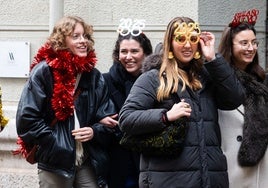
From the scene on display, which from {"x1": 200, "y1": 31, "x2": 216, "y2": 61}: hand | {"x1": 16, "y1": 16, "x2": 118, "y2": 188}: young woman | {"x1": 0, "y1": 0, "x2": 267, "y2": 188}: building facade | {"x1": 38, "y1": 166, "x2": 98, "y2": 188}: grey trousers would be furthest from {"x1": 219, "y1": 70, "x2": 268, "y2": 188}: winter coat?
{"x1": 0, "y1": 0, "x2": 267, "y2": 188}: building facade

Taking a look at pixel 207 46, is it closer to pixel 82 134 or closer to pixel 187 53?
pixel 187 53

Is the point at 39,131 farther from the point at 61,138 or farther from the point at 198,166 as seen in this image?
the point at 198,166

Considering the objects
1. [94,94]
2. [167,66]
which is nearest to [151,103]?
[167,66]

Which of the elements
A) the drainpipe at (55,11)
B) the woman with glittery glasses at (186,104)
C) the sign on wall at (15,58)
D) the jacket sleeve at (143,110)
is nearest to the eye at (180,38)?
the woman with glittery glasses at (186,104)

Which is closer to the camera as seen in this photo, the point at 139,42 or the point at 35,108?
the point at 35,108

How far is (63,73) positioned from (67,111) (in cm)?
27

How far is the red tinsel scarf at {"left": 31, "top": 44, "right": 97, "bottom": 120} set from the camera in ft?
15.2

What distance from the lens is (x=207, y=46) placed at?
13.8 ft

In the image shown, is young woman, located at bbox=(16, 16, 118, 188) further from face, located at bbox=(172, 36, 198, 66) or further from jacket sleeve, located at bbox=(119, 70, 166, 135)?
face, located at bbox=(172, 36, 198, 66)

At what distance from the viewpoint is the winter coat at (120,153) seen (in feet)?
15.9

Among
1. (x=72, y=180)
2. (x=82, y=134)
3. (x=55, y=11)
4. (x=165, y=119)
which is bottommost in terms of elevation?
(x=72, y=180)

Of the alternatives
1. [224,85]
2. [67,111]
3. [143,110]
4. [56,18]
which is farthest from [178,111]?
[56,18]

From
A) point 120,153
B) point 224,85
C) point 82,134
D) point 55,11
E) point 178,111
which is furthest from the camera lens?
point 55,11

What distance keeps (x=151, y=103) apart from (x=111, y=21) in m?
2.19
